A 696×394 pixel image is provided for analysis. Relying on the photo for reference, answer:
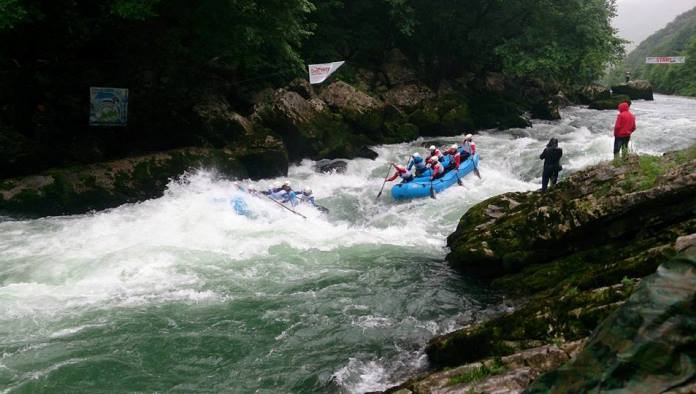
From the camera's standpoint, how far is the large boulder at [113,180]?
428 inches

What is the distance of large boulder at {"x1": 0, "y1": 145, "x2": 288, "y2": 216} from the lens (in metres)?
10.9

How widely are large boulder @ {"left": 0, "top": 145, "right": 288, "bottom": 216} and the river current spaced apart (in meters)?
0.37

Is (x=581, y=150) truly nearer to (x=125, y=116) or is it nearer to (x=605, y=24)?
(x=605, y=24)

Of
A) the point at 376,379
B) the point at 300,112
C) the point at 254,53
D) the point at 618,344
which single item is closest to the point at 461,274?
the point at 376,379

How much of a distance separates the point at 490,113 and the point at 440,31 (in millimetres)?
4209

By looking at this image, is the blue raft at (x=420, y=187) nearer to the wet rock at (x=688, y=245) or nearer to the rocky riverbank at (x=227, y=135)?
the rocky riverbank at (x=227, y=135)

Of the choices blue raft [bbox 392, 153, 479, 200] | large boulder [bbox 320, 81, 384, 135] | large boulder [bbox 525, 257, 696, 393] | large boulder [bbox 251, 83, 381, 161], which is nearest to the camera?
large boulder [bbox 525, 257, 696, 393]

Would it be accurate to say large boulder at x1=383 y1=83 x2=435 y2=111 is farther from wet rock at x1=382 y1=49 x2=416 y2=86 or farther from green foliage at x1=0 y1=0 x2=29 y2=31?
green foliage at x1=0 y1=0 x2=29 y2=31

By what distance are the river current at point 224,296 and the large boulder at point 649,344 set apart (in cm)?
312

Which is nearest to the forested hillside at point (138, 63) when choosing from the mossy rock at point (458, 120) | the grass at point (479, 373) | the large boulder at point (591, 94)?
the mossy rock at point (458, 120)

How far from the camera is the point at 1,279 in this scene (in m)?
7.70

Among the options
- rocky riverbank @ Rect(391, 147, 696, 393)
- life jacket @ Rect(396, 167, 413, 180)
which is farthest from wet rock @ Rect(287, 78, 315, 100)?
rocky riverbank @ Rect(391, 147, 696, 393)

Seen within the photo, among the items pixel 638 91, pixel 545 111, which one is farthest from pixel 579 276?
pixel 638 91

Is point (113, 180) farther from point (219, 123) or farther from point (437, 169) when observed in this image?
point (437, 169)
